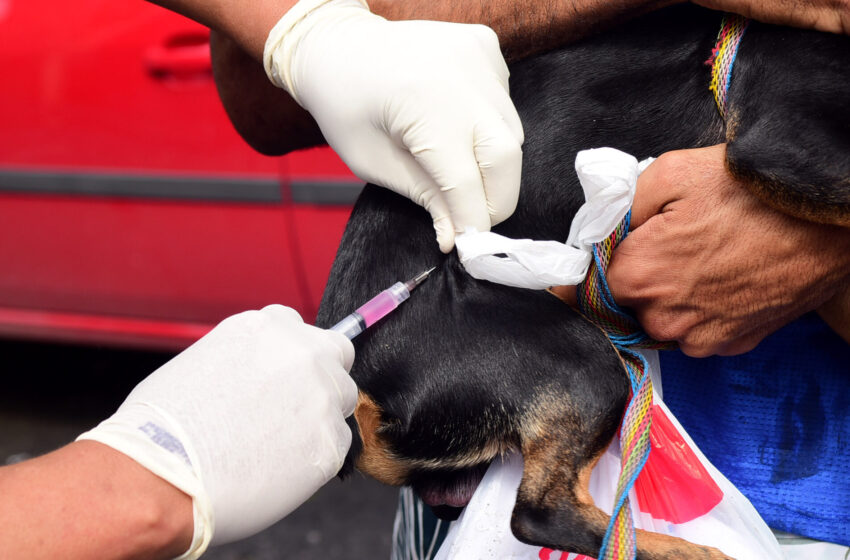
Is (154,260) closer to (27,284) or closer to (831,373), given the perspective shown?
(27,284)

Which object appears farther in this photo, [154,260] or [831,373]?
[154,260]

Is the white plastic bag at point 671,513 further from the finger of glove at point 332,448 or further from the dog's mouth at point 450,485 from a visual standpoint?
the finger of glove at point 332,448

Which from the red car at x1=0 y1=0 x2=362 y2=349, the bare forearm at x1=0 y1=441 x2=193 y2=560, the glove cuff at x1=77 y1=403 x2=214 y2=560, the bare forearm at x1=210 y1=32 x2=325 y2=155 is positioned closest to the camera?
the bare forearm at x1=0 y1=441 x2=193 y2=560

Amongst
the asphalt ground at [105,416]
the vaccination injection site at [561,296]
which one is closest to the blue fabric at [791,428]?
the vaccination injection site at [561,296]

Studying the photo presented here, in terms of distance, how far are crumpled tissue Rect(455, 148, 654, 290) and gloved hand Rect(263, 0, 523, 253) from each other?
0.09m

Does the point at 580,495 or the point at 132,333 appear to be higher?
A: the point at 580,495

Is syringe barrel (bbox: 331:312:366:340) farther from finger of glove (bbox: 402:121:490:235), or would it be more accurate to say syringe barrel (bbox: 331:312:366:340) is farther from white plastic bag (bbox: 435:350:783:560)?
white plastic bag (bbox: 435:350:783:560)

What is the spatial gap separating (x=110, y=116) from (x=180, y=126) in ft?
0.96

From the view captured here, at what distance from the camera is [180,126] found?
343 cm

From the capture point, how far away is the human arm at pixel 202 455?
1011 mm

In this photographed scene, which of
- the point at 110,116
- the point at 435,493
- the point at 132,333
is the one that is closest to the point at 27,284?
the point at 132,333


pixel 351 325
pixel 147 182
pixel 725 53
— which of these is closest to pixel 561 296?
pixel 351 325

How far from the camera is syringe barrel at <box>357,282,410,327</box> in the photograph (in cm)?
157

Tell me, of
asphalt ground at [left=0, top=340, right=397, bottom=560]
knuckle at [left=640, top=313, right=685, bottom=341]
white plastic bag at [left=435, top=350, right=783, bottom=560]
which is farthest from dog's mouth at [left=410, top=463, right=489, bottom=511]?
asphalt ground at [left=0, top=340, right=397, bottom=560]
